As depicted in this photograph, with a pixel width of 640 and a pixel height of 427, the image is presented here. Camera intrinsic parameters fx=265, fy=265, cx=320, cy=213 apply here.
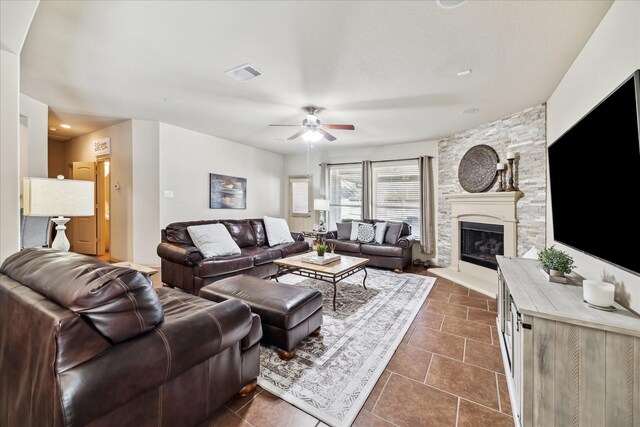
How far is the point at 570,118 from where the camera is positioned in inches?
98.0

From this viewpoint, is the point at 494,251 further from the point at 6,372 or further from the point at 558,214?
the point at 6,372

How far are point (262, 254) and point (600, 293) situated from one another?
12.0 feet

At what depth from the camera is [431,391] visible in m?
1.81

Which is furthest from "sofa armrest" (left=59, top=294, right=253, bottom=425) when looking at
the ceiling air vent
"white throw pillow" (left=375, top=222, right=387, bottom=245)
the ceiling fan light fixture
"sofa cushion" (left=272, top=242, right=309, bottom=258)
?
"white throw pillow" (left=375, top=222, right=387, bottom=245)

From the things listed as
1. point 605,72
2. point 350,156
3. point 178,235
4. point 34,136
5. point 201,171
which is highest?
point 350,156

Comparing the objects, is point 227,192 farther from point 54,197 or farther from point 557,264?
point 557,264

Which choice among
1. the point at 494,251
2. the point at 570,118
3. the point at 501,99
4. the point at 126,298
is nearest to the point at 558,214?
the point at 570,118

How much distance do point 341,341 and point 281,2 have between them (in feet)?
8.85

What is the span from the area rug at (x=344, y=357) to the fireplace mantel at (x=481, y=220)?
1.36 m

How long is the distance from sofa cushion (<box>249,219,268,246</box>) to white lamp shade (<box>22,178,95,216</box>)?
2.93m

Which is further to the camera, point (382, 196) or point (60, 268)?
point (382, 196)

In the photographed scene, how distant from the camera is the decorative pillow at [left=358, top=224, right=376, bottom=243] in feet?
17.7

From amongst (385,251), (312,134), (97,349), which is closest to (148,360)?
(97,349)

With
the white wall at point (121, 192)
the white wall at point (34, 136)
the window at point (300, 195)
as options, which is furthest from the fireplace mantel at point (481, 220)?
the white wall at point (34, 136)
